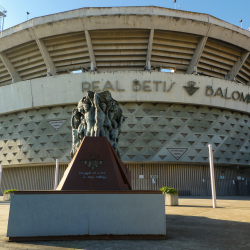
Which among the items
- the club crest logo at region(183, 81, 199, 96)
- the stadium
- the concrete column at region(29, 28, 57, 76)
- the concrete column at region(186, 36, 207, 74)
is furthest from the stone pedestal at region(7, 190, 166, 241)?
the concrete column at region(186, 36, 207, 74)

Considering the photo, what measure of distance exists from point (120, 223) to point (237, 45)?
78.9 ft

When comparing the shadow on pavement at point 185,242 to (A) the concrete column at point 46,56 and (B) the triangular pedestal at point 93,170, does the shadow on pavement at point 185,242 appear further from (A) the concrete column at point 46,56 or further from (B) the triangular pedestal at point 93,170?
(A) the concrete column at point 46,56

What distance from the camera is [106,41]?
927 inches

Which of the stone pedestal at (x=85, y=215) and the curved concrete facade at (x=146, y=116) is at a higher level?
the curved concrete facade at (x=146, y=116)

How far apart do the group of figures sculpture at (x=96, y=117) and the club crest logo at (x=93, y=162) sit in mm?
1707

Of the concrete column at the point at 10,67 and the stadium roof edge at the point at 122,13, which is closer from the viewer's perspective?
the stadium roof edge at the point at 122,13

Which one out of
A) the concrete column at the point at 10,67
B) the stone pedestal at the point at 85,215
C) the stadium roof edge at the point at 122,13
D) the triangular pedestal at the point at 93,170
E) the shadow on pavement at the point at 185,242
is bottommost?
the shadow on pavement at the point at 185,242

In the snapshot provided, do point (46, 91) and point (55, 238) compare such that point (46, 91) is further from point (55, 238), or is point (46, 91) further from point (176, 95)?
point (55, 238)

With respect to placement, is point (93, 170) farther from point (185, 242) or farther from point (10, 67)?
point (10, 67)

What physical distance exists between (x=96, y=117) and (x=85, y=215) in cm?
392

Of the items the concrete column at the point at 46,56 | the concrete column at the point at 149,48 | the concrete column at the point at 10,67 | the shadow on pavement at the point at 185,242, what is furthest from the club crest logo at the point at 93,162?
the concrete column at the point at 10,67

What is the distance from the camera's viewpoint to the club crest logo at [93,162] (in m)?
6.60

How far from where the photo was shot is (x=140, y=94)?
72.2ft

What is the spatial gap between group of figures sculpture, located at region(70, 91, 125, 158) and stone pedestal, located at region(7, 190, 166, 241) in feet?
10.8
